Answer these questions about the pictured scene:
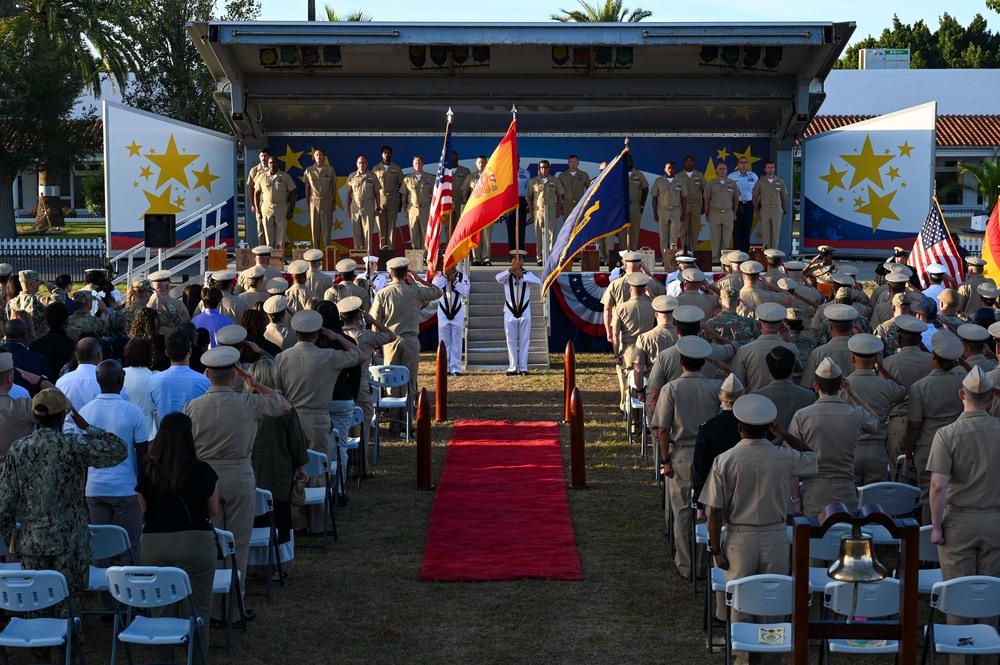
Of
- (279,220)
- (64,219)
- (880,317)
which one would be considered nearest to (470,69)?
(279,220)

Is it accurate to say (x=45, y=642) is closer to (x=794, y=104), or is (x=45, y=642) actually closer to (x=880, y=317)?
(x=880, y=317)

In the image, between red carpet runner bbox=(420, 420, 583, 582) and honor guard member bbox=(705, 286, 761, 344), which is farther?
honor guard member bbox=(705, 286, 761, 344)

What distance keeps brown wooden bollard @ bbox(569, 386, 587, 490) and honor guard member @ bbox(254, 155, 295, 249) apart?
11.4m

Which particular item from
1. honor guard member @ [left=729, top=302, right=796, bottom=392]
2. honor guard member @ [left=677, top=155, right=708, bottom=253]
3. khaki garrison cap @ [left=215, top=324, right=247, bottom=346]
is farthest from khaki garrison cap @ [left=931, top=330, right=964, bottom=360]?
honor guard member @ [left=677, top=155, right=708, bottom=253]

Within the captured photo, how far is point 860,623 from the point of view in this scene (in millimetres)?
5949

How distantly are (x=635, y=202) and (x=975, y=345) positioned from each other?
535 inches

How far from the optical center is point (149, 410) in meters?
8.78

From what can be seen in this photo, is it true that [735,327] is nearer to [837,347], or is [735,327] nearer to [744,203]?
[837,347]

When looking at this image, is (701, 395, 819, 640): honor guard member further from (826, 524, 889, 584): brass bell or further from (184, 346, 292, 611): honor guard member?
(184, 346, 292, 611): honor guard member

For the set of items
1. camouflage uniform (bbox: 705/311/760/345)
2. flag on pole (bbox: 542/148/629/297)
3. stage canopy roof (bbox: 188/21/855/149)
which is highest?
stage canopy roof (bbox: 188/21/855/149)

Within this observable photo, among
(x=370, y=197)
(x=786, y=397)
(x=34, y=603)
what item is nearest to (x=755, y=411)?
(x=786, y=397)

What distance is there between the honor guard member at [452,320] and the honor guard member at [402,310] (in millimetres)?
3522

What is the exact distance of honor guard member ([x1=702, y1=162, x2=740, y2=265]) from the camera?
71.1 ft

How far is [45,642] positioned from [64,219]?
4834 cm
